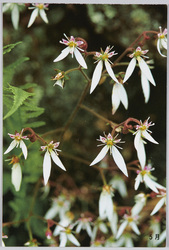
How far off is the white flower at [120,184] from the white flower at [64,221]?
0.18 metres

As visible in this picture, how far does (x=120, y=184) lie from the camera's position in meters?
1.13

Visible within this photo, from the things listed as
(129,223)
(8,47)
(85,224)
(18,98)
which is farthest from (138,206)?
(8,47)

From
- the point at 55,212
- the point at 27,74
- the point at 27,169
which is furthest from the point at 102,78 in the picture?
the point at 55,212

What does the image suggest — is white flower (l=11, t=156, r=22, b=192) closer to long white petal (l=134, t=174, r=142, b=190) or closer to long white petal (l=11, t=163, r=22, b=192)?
long white petal (l=11, t=163, r=22, b=192)

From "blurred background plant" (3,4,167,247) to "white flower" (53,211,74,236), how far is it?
3 cm

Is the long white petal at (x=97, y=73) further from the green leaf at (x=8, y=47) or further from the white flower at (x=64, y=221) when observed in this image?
the white flower at (x=64, y=221)

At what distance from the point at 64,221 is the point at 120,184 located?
0.23m

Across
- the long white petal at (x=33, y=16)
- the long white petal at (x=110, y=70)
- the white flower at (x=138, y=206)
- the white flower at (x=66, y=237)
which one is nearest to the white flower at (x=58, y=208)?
the white flower at (x=66, y=237)

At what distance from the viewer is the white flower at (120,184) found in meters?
1.12

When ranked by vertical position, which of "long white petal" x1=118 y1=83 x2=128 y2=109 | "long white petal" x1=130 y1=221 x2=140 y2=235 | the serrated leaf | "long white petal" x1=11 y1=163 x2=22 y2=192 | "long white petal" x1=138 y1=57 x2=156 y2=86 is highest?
"long white petal" x1=138 y1=57 x2=156 y2=86

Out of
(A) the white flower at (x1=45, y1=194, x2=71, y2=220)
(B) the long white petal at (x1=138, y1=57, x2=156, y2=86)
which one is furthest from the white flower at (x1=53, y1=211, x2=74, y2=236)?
(B) the long white petal at (x1=138, y1=57, x2=156, y2=86)

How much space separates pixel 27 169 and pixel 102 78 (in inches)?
15.1

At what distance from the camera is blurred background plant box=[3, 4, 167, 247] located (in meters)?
0.99

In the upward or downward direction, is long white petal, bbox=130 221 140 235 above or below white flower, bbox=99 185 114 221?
below
